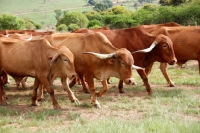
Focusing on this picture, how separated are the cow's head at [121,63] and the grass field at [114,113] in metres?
0.76

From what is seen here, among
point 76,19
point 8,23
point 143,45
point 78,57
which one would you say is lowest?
point 76,19

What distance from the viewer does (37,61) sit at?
8.75 metres

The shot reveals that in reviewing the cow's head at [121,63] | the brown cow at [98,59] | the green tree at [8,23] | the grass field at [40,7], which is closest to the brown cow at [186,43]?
the brown cow at [98,59]

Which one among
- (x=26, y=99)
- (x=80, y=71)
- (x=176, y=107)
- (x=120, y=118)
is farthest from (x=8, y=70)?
(x=176, y=107)

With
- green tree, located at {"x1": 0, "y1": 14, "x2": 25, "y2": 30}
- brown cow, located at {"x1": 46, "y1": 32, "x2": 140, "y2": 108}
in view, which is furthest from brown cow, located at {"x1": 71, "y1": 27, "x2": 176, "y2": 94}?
green tree, located at {"x1": 0, "y1": 14, "x2": 25, "y2": 30}

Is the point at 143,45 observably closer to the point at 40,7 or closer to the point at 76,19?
the point at 76,19

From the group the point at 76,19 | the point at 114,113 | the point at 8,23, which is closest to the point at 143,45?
the point at 114,113

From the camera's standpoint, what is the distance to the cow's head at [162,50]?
1043 cm

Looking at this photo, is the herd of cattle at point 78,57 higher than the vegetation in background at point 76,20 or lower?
higher

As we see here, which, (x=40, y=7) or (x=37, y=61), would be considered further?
(x=40, y=7)

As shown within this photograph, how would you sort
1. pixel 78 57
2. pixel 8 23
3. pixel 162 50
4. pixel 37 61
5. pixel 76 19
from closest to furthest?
pixel 37 61 < pixel 78 57 < pixel 162 50 < pixel 8 23 < pixel 76 19

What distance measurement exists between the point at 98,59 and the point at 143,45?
7.45 ft

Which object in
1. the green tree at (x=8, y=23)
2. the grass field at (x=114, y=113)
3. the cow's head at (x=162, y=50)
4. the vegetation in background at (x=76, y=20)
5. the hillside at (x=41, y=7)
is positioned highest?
the cow's head at (x=162, y=50)

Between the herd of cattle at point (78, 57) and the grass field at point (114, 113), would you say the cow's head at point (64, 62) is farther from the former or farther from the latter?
the grass field at point (114, 113)
